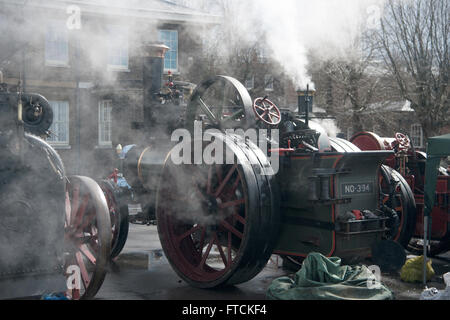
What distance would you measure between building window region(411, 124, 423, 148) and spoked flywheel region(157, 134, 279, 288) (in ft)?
62.6

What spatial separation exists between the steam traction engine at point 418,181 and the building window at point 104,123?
33.7 ft

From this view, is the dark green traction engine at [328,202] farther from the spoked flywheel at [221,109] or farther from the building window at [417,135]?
the building window at [417,135]

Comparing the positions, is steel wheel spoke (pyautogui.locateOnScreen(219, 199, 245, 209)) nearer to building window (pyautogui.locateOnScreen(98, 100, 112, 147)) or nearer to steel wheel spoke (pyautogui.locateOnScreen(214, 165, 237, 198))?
steel wheel spoke (pyautogui.locateOnScreen(214, 165, 237, 198))

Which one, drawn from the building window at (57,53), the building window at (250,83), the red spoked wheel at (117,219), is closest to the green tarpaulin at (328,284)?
the red spoked wheel at (117,219)

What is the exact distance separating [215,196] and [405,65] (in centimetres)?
1381

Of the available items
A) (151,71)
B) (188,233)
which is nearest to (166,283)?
(188,233)

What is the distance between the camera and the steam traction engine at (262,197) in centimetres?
496

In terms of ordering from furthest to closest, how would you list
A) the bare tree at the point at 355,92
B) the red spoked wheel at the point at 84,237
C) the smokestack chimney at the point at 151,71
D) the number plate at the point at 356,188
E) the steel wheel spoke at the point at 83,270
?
the bare tree at the point at 355,92, the smokestack chimney at the point at 151,71, the number plate at the point at 356,188, the steel wheel spoke at the point at 83,270, the red spoked wheel at the point at 84,237

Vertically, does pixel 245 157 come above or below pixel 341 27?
below

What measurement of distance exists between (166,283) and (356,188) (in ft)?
7.08

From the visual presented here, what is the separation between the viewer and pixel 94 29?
8.42m

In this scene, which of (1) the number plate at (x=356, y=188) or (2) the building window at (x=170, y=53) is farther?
(2) the building window at (x=170, y=53)
